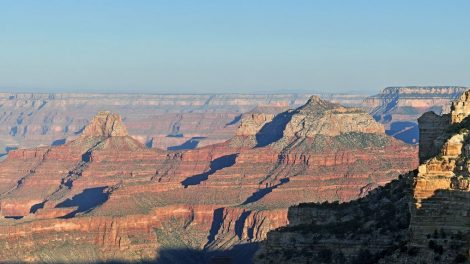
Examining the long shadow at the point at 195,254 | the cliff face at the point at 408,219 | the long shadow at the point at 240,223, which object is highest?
the cliff face at the point at 408,219

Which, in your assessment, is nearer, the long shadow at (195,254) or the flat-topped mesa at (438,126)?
the flat-topped mesa at (438,126)

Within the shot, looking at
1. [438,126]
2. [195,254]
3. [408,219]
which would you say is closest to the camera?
[408,219]

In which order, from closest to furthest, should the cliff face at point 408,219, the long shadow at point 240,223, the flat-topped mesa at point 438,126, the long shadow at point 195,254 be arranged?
the cliff face at point 408,219
the flat-topped mesa at point 438,126
the long shadow at point 195,254
the long shadow at point 240,223

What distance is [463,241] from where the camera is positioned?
43.1 m

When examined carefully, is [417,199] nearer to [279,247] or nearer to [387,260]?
[387,260]

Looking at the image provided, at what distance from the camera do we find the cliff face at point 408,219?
43.2 meters

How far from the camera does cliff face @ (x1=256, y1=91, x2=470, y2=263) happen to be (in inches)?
1703

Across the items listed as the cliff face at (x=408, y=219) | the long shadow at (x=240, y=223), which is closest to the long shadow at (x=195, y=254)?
the long shadow at (x=240, y=223)

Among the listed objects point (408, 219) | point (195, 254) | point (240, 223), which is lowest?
point (195, 254)

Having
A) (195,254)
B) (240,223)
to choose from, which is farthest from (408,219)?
(240,223)

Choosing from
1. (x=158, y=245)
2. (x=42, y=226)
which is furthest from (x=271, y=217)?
(x=42, y=226)

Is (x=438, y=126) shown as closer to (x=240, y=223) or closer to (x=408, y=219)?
(x=408, y=219)

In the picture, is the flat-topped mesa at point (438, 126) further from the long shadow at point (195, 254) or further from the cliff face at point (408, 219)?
the long shadow at point (195, 254)

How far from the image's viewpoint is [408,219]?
193ft
